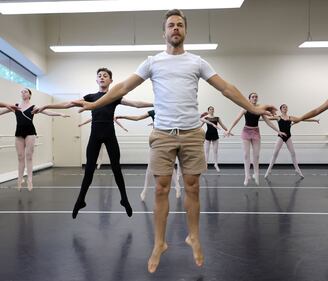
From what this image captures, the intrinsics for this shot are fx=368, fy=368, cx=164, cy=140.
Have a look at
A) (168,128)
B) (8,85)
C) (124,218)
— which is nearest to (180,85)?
(168,128)

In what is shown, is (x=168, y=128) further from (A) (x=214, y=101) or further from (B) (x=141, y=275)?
(A) (x=214, y=101)

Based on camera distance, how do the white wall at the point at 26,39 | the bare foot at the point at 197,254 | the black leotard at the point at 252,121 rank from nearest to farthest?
the bare foot at the point at 197,254 < the black leotard at the point at 252,121 < the white wall at the point at 26,39

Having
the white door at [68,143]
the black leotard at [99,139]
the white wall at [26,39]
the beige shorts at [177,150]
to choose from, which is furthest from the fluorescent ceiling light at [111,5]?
the white door at [68,143]

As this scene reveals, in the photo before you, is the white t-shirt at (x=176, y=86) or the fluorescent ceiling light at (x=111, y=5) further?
the fluorescent ceiling light at (x=111, y=5)

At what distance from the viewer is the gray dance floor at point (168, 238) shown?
2.55 m

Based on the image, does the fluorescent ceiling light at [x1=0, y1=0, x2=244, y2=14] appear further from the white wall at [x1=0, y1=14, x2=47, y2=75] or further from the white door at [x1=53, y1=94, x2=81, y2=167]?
the white door at [x1=53, y1=94, x2=81, y2=167]

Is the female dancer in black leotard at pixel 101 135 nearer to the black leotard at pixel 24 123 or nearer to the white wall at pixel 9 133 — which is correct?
the black leotard at pixel 24 123

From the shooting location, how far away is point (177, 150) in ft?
8.05

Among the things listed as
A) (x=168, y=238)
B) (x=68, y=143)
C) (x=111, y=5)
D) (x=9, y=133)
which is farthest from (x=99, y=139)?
(x=68, y=143)

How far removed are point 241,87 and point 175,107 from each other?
9392 millimetres

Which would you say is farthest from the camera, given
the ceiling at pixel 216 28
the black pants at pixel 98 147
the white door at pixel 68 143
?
the white door at pixel 68 143

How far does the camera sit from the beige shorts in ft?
7.87

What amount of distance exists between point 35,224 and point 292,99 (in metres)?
9.32

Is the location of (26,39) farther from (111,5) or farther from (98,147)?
(98,147)
